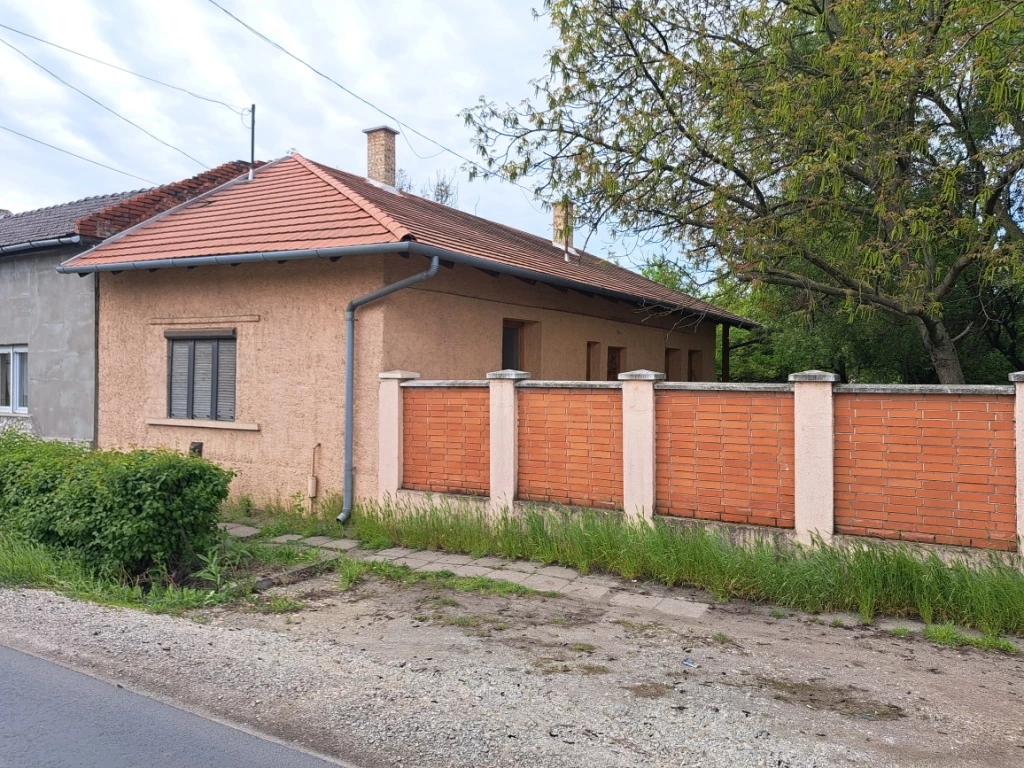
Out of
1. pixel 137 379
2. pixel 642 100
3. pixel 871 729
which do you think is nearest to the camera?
pixel 871 729

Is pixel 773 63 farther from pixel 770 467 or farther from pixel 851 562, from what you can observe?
pixel 851 562

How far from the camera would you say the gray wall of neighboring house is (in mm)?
11805

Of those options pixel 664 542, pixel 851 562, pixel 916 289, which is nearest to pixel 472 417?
pixel 664 542

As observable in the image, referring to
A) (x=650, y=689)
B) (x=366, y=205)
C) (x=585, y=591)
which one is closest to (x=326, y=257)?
(x=366, y=205)

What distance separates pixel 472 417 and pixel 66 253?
311 inches

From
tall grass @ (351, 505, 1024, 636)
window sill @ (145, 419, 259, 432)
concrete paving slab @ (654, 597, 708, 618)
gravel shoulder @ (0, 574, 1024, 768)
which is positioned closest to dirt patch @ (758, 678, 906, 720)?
gravel shoulder @ (0, 574, 1024, 768)

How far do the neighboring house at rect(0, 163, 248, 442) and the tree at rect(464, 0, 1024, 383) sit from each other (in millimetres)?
6087

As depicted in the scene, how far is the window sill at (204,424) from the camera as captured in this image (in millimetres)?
10193

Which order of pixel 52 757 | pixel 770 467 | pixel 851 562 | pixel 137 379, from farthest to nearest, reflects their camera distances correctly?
pixel 137 379 → pixel 770 467 → pixel 851 562 → pixel 52 757

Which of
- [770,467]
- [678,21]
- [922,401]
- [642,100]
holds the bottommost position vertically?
[770,467]

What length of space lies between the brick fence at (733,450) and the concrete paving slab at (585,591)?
0.94 m

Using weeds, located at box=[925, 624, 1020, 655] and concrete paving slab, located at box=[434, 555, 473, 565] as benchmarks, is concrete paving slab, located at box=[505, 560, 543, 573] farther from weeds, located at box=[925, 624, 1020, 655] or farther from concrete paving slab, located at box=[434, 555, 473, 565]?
weeds, located at box=[925, 624, 1020, 655]

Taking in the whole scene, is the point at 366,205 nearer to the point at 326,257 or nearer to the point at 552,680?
the point at 326,257

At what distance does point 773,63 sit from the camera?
9070 mm
